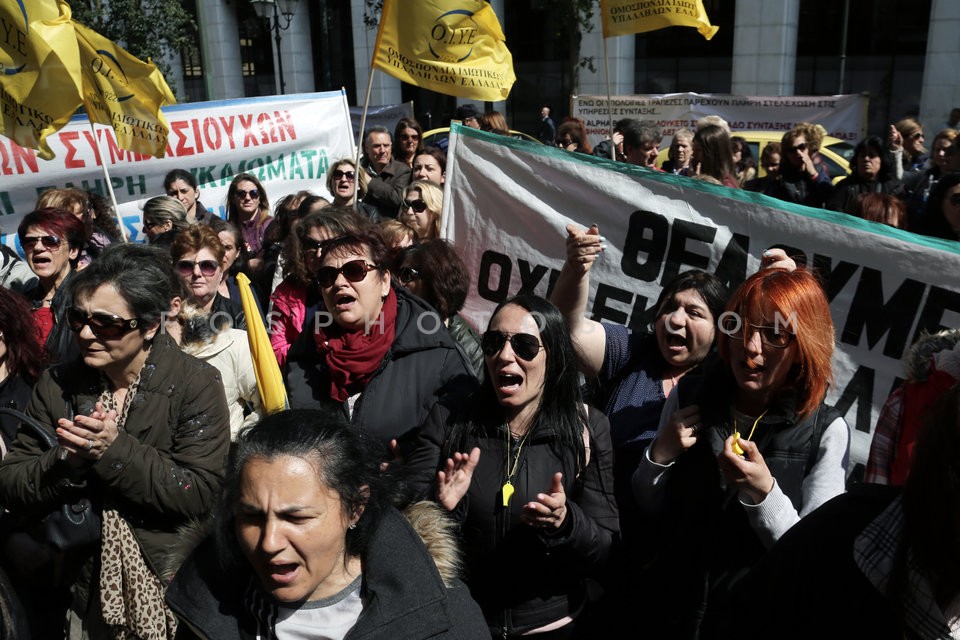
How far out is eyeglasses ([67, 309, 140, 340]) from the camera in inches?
99.7

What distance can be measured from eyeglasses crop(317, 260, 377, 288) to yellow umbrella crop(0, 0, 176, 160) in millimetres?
2294

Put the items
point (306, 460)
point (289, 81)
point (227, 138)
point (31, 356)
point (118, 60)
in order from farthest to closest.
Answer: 1. point (289, 81)
2. point (227, 138)
3. point (118, 60)
4. point (31, 356)
5. point (306, 460)

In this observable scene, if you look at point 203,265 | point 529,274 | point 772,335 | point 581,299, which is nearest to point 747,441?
point 772,335

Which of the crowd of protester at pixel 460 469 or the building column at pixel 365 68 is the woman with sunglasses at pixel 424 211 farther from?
the building column at pixel 365 68

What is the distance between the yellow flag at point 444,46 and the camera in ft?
16.4

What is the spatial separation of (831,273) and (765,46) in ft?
59.5

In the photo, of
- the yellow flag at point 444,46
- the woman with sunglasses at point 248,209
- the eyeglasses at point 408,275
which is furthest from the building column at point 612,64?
the eyeglasses at point 408,275

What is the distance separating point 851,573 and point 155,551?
6.47ft

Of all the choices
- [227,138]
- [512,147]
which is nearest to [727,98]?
[227,138]

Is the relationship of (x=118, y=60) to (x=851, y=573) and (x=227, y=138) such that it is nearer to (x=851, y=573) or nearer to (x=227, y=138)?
(x=227, y=138)

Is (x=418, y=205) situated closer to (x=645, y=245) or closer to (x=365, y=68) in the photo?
(x=645, y=245)

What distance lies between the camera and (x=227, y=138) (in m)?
8.01

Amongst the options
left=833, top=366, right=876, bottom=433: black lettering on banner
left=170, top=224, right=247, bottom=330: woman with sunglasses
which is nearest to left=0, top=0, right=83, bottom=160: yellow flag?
left=170, top=224, right=247, bottom=330: woman with sunglasses

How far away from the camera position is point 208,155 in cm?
795
